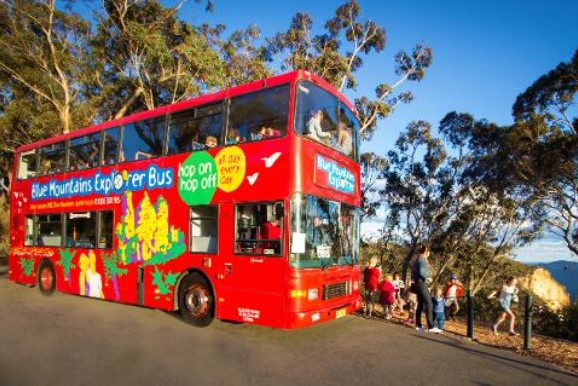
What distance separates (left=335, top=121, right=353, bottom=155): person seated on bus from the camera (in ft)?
27.4

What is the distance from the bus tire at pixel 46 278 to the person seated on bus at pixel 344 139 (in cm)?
813

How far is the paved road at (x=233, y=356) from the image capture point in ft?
18.3

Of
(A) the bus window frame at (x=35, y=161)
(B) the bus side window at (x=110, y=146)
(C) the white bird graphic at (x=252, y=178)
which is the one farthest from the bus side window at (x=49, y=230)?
(C) the white bird graphic at (x=252, y=178)

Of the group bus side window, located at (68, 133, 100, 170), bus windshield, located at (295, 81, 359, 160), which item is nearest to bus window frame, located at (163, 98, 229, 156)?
bus windshield, located at (295, 81, 359, 160)

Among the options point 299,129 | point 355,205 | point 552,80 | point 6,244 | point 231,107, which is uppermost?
point 552,80

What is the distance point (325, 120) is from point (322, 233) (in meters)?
1.99

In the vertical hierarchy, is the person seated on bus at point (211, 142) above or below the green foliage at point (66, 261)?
above

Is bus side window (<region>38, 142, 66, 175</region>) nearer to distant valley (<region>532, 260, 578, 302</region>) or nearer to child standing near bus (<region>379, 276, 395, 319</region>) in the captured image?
child standing near bus (<region>379, 276, 395, 319</region>)

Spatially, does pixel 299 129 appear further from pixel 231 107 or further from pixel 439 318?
pixel 439 318

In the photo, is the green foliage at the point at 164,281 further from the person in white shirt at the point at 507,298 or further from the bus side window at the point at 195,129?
the person in white shirt at the point at 507,298

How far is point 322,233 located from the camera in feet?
24.6

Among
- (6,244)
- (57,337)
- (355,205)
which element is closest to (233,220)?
(355,205)

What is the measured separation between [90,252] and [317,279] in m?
5.94

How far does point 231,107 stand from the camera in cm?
790
